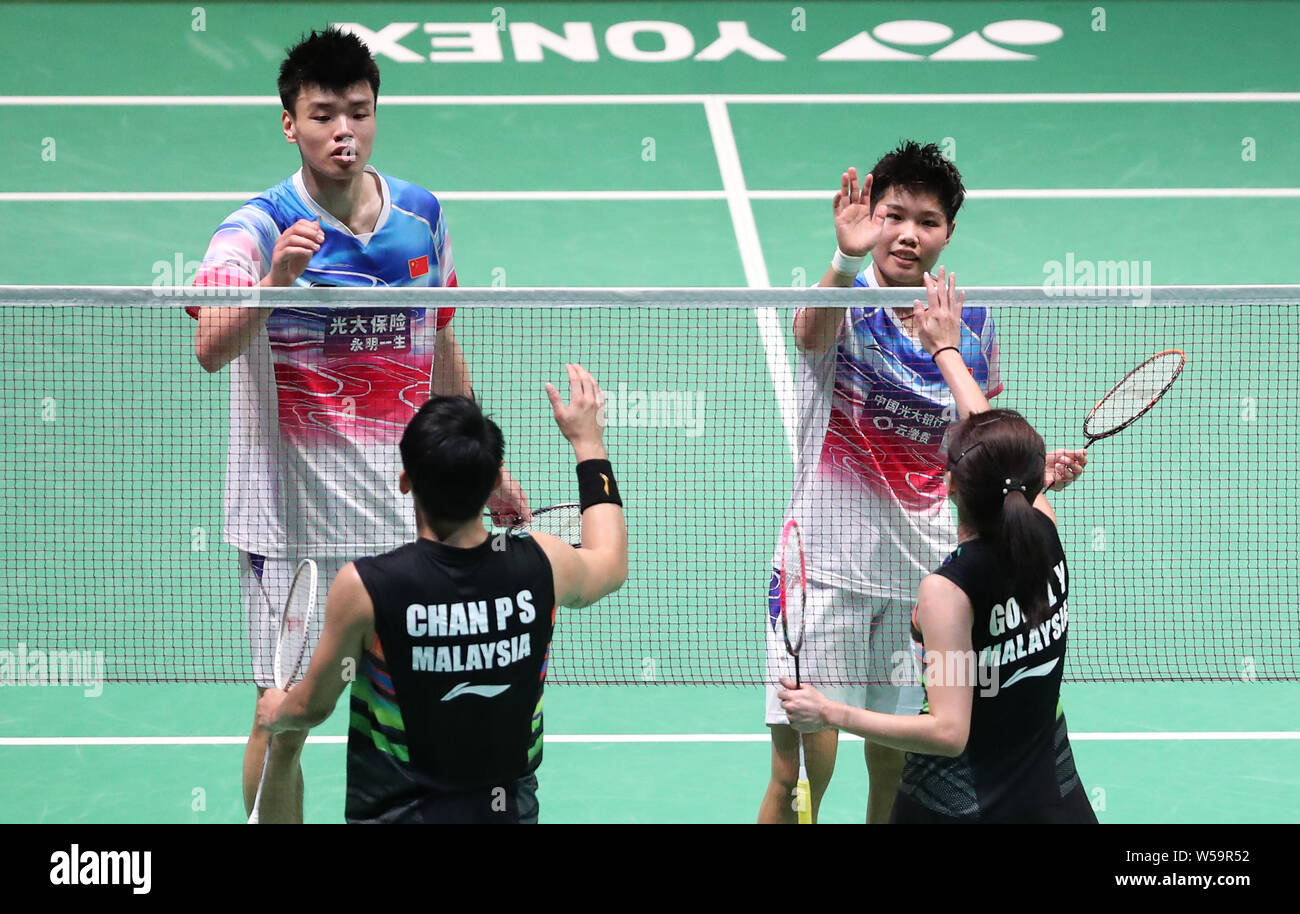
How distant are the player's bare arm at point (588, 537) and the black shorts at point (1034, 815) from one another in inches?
39.1

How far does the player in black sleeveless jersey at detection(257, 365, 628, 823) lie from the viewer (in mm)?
3809

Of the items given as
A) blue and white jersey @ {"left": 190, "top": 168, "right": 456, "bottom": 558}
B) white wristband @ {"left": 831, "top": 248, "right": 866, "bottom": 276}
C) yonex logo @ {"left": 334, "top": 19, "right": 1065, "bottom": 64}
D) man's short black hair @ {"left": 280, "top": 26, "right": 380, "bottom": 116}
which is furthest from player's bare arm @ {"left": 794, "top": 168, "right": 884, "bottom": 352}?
Answer: yonex logo @ {"left": 334, "top": 19, "right": 1065, "bottom": 64}

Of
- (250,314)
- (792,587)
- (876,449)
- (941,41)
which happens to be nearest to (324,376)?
(250,314)

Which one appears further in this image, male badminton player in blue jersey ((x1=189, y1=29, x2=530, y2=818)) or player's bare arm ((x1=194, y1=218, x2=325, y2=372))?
male badminton player in blue jersey ((x1=189, y1=29, x2=530, y2=818))

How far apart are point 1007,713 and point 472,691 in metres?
1.34

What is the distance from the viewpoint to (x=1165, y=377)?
203 inches

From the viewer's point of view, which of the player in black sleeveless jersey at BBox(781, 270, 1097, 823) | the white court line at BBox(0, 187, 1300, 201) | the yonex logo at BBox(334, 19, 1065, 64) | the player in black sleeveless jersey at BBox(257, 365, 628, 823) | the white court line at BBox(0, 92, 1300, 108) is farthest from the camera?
the yonex logo at BBox(334, 19, 1065, 64)

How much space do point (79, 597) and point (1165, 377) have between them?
16.9 ft

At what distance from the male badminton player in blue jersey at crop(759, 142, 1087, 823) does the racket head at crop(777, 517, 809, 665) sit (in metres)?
0.40

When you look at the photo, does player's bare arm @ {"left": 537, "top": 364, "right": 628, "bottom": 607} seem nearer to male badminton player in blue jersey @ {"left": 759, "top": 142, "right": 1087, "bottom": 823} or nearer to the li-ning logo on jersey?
the li-ning logo on jersey

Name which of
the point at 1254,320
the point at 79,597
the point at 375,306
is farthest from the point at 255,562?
the point at 1254,320

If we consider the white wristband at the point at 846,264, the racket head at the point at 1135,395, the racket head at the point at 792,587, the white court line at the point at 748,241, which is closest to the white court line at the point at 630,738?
the racket head at the point at 1135,395

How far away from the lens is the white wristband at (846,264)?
192 inches

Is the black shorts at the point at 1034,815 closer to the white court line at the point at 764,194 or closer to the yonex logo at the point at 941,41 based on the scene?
the white court line at the point at 764,194
